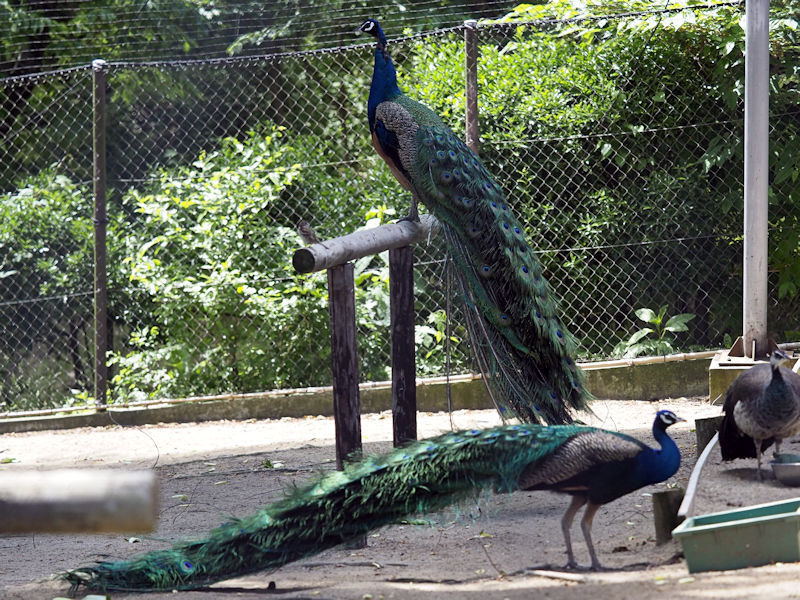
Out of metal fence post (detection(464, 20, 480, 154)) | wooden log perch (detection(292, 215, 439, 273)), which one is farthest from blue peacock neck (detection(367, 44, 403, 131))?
metal fence post (detection(464, 20, 480, 154))

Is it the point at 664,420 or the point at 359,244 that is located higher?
the point at 359,244

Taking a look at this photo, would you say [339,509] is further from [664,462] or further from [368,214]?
[368,214]

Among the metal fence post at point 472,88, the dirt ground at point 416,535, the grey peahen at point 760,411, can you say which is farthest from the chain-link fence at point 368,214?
the grey peahen at point 760,411

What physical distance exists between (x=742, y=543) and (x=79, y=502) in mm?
2428

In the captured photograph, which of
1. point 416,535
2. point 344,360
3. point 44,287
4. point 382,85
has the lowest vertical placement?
point 416,535

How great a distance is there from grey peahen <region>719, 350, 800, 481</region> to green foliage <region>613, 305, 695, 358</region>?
2488mm

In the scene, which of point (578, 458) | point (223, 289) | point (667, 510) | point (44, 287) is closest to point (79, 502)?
point (578, 458)

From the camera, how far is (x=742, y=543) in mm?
3229

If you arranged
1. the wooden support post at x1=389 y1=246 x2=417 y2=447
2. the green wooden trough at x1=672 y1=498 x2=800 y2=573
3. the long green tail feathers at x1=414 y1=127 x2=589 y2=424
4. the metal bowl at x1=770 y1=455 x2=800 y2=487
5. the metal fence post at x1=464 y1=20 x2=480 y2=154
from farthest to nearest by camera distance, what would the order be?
the metal fence post at x1=464 y1=20 x2=480 y2=154 < the long green tail feathers at x1=414 y1=127 x2=589 y2=424 < the wooden support post at x1=389 y1=246 x2=417 y2=447 < the metal bowl at x1=770 y1=455 x2=800 y2=487 < the green wooden trough at x1=672 y1=498 x2=800 y2=573

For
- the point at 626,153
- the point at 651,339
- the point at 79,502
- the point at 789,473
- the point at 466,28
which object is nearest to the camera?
the point at 79,502

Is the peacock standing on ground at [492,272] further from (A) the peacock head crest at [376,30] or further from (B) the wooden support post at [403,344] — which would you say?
(A) the peacock head crest at [376,30]

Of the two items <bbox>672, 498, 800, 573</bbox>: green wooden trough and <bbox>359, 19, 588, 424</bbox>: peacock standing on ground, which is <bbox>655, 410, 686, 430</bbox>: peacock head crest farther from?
<bbox>359, 19, 588, 424</bbox>: peacock standing on ground

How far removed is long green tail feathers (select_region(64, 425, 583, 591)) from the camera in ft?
11.4

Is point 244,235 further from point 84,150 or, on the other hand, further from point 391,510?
point 391,510
